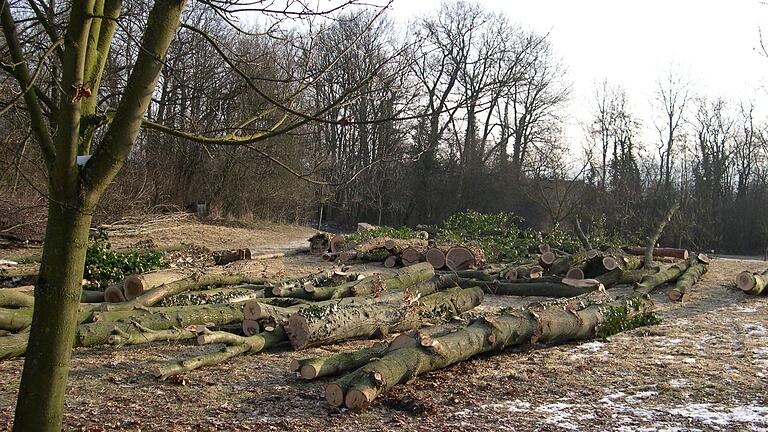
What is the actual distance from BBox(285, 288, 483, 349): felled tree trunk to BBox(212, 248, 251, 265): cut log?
7230 mm

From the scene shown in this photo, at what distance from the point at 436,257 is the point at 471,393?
9523 mm

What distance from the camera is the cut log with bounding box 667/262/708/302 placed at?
10.9 meters

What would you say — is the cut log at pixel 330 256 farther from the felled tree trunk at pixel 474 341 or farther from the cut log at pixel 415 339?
the cut log at pixel 415 339

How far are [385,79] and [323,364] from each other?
2466mm

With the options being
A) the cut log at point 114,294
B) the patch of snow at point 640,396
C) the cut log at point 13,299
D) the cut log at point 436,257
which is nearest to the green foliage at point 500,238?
the cut log at point 436,257

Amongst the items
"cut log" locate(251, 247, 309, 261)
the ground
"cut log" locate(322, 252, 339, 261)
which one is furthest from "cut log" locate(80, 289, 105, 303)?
"cut log" locate(322, 252, 339, 261)

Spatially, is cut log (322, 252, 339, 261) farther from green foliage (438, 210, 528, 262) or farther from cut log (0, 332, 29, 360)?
cut log (0, 332, 29, 360)

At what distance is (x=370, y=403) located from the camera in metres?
4.66

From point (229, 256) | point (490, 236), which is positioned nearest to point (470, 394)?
point (229, 256)

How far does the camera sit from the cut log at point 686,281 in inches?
429

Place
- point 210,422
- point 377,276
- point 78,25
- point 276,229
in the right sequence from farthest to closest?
1. point 276,229
2. point 377,276
3. point 210,422
4. point 78,25

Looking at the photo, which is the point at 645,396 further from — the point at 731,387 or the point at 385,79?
the point at 385,79

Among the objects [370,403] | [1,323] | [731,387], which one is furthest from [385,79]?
[1,323]

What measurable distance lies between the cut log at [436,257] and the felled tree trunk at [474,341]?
6.18 metres
